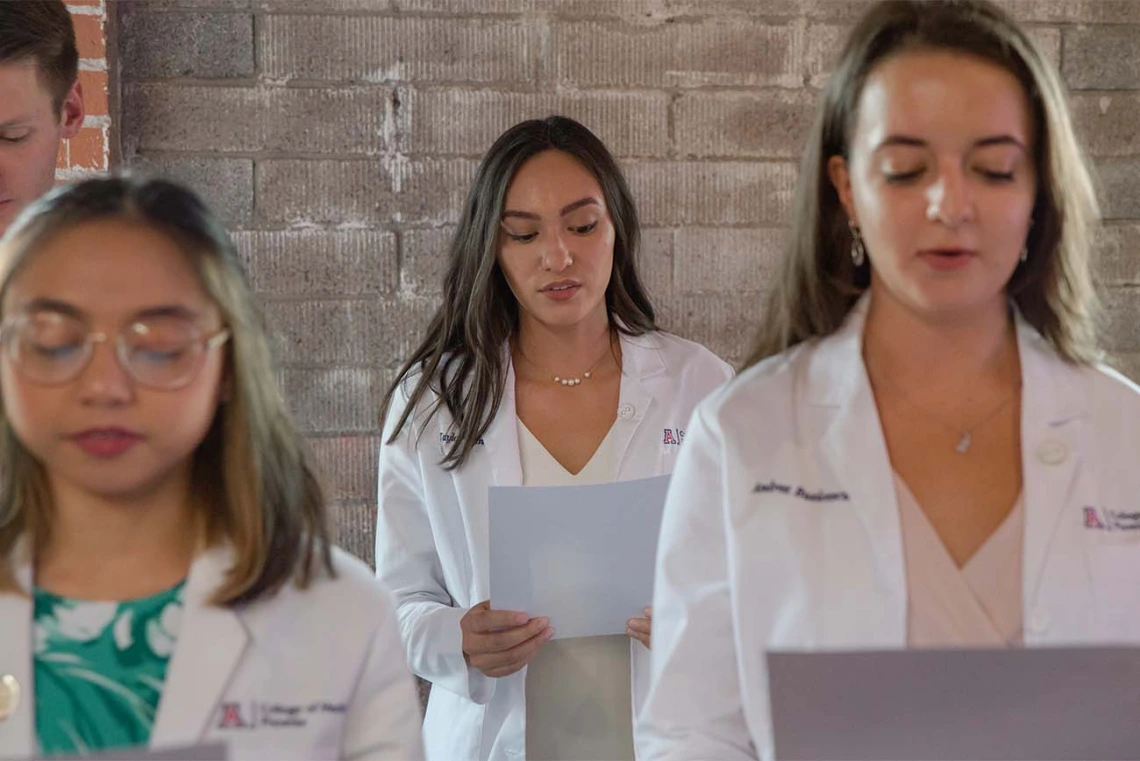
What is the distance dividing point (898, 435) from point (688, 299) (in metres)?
1.63

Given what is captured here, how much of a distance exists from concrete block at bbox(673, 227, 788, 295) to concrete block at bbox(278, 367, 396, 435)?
26.6 inches

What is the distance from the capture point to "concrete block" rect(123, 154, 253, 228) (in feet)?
9.46

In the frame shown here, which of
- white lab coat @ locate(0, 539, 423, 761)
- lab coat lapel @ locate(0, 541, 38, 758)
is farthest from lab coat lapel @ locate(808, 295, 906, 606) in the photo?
lab coat lapel @ locate(0, 541, 38, 758)

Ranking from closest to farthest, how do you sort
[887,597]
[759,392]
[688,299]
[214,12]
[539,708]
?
[887,597]
[759,392]
[539,708]
[214,12]
[688,299]

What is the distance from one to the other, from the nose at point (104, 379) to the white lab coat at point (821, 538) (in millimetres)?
570

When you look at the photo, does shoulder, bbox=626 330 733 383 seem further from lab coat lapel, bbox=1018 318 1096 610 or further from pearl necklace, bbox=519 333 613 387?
lab coat lapel, bbox=1018 318 1096 610

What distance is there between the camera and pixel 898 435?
57.6 inches

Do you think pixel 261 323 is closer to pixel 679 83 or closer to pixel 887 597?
pixel 887 597

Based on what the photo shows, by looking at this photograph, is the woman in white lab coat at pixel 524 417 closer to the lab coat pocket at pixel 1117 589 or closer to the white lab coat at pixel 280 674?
the white lab coat at pixel 280 674

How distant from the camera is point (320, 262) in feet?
9.64

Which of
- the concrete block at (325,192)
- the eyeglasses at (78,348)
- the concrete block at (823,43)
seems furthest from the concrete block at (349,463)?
the eyeglasses at (78,348)

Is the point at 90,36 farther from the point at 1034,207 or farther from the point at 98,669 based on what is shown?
the point at 1034,207

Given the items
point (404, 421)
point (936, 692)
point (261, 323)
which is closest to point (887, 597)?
point (936, 692)

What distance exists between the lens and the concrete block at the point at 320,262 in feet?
9.59
